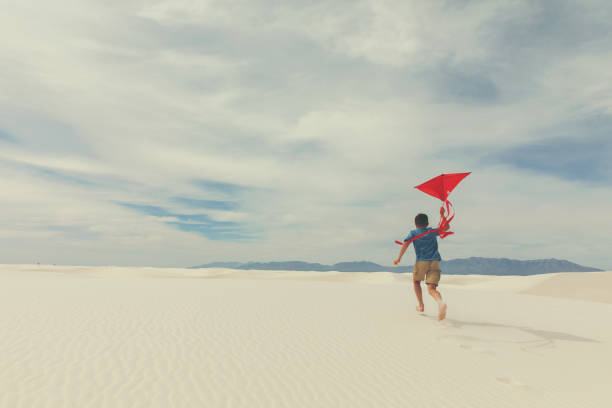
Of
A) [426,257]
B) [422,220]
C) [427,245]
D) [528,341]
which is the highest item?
[422,220]

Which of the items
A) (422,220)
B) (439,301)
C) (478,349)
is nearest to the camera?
(478,349)

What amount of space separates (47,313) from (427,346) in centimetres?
858

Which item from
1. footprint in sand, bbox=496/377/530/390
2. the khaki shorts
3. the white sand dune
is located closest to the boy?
the khaki shorts

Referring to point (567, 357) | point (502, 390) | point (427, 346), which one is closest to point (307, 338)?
point (427, 346)

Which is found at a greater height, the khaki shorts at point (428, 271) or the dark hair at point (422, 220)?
the dark hair at point (422, 220)

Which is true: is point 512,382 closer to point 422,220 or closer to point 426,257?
point 426,257

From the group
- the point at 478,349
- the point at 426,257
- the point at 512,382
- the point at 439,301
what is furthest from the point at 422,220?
the point at 512,382

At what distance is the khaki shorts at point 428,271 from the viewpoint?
8734mm

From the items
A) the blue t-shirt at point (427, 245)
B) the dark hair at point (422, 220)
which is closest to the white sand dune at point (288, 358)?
the blue t-shirt at point (427, 245)

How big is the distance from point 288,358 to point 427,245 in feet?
14.8

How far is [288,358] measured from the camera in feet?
19.9

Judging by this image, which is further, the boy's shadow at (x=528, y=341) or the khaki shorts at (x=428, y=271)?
the khaki shorts at (x=428, y=271)

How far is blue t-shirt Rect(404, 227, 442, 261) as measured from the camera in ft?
29.1

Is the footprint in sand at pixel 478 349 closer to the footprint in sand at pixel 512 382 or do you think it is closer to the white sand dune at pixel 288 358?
the white sand dune at pixel 288 358
